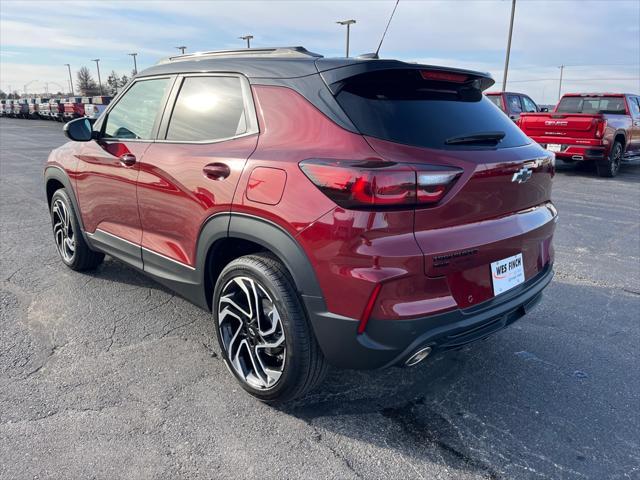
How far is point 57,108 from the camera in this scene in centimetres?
3212

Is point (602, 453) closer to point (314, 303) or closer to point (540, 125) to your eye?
point (314, 303)

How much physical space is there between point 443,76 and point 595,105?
Result: 37.4ft

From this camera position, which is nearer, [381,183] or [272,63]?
[381,183]

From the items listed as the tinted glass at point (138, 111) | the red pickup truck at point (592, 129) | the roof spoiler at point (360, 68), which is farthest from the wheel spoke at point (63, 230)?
the red pickup truck at point (592, 129)

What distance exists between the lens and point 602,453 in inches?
91.1

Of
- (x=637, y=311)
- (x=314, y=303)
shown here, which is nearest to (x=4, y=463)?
(x=314, y=303)

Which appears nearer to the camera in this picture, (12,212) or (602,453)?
(602,453)

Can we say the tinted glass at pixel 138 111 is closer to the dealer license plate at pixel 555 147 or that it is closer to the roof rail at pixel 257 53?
the roof rail at pixel 257 53

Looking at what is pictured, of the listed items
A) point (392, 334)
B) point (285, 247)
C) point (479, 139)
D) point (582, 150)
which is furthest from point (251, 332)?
point (582, 150)

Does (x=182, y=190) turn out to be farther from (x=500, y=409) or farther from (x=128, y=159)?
(x=500, y=409)

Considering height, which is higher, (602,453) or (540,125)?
(540,125)

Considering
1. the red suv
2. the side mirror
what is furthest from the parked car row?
the red suv

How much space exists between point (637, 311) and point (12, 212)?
7324 mm

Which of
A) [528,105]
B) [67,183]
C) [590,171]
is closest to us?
[67,183]
